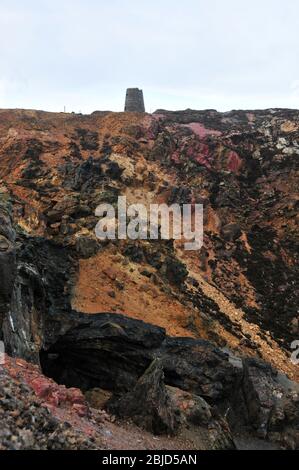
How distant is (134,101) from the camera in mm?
76375

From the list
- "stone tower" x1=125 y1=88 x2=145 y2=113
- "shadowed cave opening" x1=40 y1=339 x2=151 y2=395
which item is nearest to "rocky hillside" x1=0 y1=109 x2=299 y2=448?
"shadowed cave opening" x1=40 y1=339 x2=151 y2=395

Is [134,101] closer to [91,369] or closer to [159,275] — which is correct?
[159,275]

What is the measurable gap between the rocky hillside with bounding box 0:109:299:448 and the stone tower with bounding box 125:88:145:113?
28.3 feet

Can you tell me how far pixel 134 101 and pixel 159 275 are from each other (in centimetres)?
4932

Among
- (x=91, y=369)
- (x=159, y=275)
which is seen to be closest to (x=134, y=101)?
(x=159, y=275)

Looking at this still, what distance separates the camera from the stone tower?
7588 centimetres

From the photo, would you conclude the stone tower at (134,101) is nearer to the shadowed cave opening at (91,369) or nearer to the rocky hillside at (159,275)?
the rocky hillside at (159,275)

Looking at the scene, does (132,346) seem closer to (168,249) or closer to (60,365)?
(60,365)

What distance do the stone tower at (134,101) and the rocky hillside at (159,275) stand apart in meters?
8.62

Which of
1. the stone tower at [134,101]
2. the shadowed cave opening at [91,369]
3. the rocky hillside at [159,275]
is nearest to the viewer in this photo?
the rocky hillside at [159,275]

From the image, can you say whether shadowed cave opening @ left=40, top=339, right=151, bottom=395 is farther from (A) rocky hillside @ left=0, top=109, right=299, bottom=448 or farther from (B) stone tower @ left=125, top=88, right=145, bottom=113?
(B) stone tower @ left=125, top=88, right=145, bottom=113

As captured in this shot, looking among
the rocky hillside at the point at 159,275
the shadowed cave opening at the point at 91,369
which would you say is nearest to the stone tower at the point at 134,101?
the rocky hillside at the point at 159,275

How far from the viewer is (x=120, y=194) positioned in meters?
44.0

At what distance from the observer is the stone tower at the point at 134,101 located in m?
75.9
